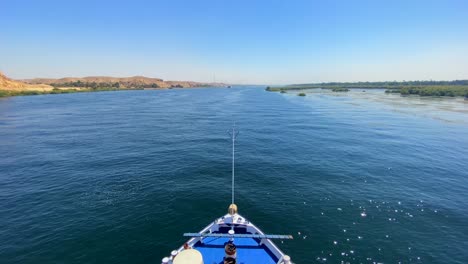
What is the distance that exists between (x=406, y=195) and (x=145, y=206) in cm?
3209

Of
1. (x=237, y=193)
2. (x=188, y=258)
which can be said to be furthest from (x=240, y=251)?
(x=237, y=193)

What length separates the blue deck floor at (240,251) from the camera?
14531 millimetres

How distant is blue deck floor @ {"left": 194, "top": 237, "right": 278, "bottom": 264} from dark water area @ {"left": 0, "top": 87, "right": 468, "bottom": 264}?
418 cm

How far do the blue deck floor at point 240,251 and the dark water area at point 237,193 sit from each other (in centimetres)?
418

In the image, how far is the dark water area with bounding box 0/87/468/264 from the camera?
62.1 feet

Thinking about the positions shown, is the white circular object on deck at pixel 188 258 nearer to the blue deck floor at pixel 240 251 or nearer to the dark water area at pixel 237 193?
the blue deck floor at pixel 240 251

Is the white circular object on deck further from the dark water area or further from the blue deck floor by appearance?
the dark water area

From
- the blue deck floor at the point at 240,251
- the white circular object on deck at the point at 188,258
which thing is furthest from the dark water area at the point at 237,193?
the white circular object on deck at the point at 188,258

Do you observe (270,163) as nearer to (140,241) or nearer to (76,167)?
(140,241)

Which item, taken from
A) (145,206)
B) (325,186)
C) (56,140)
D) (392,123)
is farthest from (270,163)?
(392,123)

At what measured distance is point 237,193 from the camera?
28.0 meters

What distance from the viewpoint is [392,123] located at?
6794cm

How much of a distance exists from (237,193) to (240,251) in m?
12.8

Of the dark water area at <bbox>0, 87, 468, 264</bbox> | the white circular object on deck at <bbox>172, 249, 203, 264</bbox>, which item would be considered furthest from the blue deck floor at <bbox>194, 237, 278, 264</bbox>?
the dark water area at <bbox>0, 87, 468, 264</bbox>
